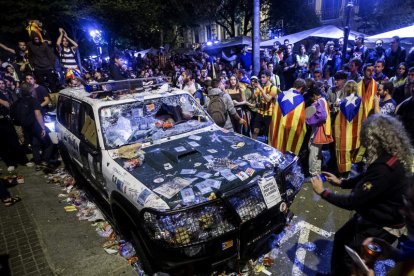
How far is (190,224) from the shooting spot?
2791mm

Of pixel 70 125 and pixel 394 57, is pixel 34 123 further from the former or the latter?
pixel 394 57

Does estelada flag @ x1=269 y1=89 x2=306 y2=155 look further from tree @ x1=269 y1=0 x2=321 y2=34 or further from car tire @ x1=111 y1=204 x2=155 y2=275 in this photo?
tree @ x1=269 y1=0 x2=321 y2=34

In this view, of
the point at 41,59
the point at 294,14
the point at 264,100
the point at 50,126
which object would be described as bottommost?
the point at 50,126

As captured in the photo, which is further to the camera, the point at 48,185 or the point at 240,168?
the point at 48,185

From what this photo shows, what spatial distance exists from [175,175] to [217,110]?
2826 millimetres

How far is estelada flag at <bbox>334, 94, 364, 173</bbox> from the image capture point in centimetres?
534

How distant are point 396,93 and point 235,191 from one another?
17.1 ft

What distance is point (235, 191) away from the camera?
2973 millimetres

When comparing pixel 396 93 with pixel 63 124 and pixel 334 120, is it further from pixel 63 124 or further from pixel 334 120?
pixel 63 124

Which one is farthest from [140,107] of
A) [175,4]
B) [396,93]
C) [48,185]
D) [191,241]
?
[175,4]

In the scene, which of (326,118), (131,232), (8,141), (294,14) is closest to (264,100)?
(326,118)

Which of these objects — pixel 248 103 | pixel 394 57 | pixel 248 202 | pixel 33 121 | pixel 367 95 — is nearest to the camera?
pixel 248 202

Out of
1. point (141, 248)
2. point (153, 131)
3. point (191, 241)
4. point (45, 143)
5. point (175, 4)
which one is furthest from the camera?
point (175, 4)

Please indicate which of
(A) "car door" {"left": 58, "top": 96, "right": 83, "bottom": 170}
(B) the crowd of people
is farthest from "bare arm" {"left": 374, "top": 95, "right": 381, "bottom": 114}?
(A) "car door" {"left": 58, "top": 96, "right": 83, "bottom": 170}
